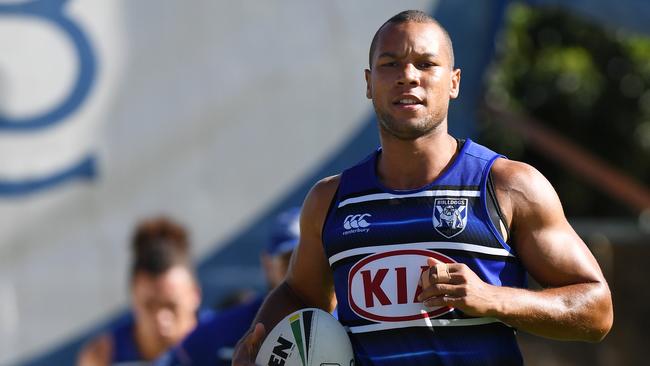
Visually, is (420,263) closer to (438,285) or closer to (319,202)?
(438,285)

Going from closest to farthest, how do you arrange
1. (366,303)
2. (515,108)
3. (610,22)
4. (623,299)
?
(366,303), (610,22), (623,299), (515,108)

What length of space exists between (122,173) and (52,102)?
1.91 ft

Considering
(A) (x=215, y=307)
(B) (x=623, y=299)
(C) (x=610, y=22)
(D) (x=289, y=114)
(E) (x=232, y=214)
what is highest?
(C) (x=610, y=22)

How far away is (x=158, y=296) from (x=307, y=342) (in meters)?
2.43

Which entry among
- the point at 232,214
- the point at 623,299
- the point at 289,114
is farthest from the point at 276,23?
the point at 623,299

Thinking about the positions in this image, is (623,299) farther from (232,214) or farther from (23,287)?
(23,287)

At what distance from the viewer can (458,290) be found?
3256 mm

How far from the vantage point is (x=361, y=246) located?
11.6 feet

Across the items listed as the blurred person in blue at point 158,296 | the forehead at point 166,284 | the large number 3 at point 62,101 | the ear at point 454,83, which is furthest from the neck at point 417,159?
→ the large number 3 at point 62,101

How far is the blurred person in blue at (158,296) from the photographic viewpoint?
19.3 ft

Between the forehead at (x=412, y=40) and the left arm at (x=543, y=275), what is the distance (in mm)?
382

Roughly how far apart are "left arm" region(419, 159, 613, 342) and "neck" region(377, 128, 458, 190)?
0.54 feet

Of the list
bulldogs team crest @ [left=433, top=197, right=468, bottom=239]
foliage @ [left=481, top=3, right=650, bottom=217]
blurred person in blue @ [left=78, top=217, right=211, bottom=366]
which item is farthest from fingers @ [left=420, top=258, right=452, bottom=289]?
foliage @ [left=481, top=3, right=650, bottom=217]

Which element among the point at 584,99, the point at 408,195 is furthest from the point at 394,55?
the point at 584,99
